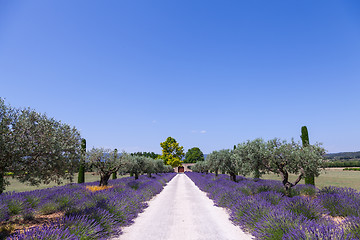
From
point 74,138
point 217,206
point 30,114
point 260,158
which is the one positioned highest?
point 30,114

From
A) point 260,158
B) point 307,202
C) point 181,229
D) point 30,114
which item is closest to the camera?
point 30,114

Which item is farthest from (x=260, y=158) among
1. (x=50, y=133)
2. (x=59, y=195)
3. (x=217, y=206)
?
(x=59, y=195)

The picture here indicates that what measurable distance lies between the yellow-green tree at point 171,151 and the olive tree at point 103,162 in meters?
53.8

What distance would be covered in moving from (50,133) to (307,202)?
10.5 m

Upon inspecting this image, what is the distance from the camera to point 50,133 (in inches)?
259

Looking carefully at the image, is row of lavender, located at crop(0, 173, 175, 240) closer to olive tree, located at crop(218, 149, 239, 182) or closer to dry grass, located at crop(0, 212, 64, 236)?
dry grass, located at crop(0, 212, 64, 236)

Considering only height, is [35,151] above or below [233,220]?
above

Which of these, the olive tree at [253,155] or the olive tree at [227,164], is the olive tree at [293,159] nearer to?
the olive tree at [253,155]

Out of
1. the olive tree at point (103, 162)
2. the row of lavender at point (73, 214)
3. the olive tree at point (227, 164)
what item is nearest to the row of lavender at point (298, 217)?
the row of lavender at point (73, 214)

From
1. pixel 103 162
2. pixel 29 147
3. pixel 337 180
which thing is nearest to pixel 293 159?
pixel 29 147

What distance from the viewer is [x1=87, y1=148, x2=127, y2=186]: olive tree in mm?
18578

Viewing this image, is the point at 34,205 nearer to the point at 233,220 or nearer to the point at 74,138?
the point at 74,138

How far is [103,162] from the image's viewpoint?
1880 cm

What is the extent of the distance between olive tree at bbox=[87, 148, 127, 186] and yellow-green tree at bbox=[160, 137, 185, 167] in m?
53.8
